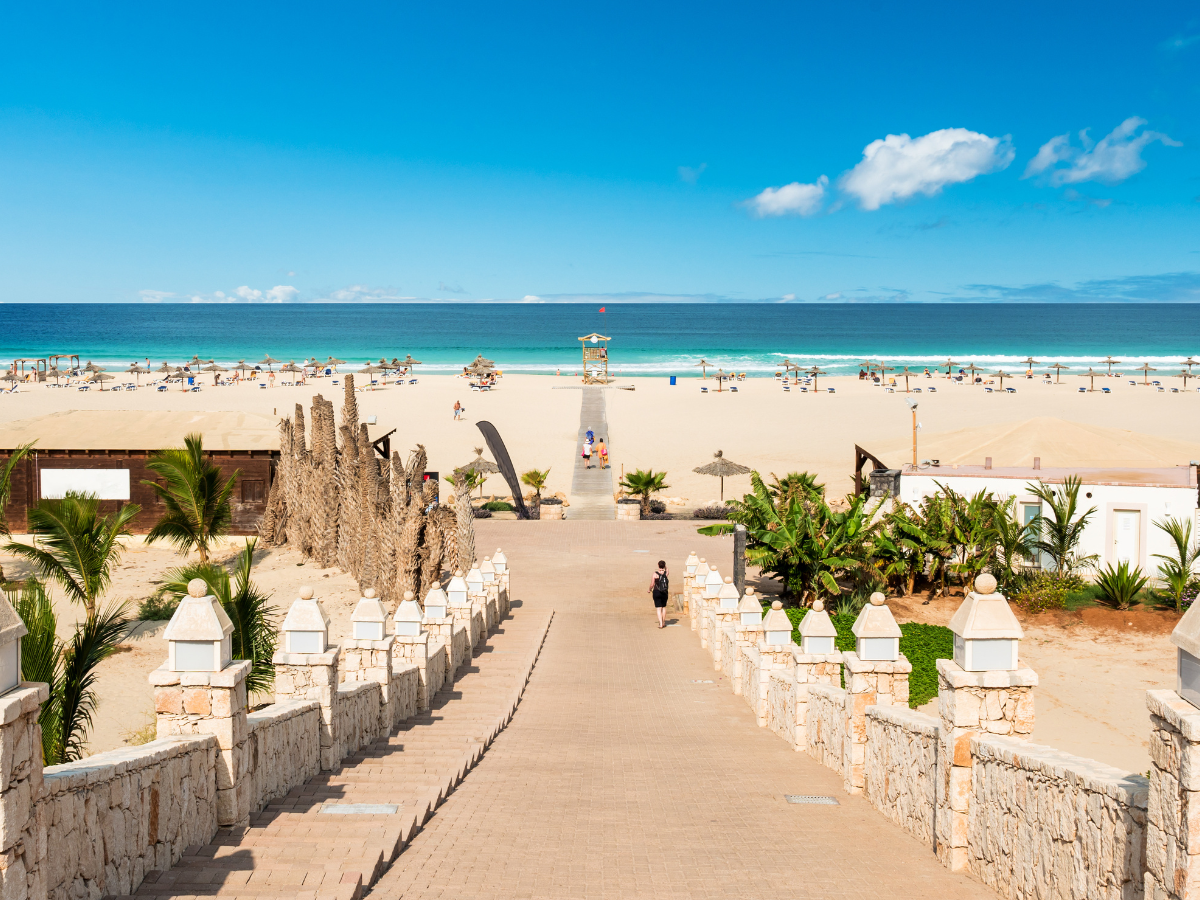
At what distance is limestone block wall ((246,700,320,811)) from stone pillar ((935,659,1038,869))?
4813mm

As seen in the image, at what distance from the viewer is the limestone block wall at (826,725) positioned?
879 cm

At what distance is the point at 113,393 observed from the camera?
63250 mm

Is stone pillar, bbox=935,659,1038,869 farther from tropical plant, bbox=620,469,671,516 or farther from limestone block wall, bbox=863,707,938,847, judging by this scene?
tropical plant, bbox=620,469,671,516

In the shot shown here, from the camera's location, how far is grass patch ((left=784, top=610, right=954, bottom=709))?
13.9m

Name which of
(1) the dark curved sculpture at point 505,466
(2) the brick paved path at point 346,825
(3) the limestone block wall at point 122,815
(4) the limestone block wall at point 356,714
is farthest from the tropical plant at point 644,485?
(3) the limestone block wall at point 122,815

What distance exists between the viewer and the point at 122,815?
5023mm

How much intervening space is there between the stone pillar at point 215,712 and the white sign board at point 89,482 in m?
21.9

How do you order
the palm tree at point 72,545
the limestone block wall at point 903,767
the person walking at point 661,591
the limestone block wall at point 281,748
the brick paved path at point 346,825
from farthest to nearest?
the person walking at point 661,591, the palm tree at point 72,545, the limestone block wall at point 903,767, the limestone block wall at point 281,748, the brick paved path at point 346,825

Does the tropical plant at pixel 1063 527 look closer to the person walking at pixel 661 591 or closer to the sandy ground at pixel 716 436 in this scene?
the sandy ground at pixel 716 436

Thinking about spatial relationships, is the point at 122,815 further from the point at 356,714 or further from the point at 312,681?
the point at 356,714

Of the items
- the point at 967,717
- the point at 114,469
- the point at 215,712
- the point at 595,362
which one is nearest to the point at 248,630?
the point at 215,712

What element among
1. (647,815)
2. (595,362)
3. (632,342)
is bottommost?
(647,815)

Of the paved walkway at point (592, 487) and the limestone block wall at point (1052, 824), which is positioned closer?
the limestone block wall at point (1052, 824)

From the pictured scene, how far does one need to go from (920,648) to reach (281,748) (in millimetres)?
11743
